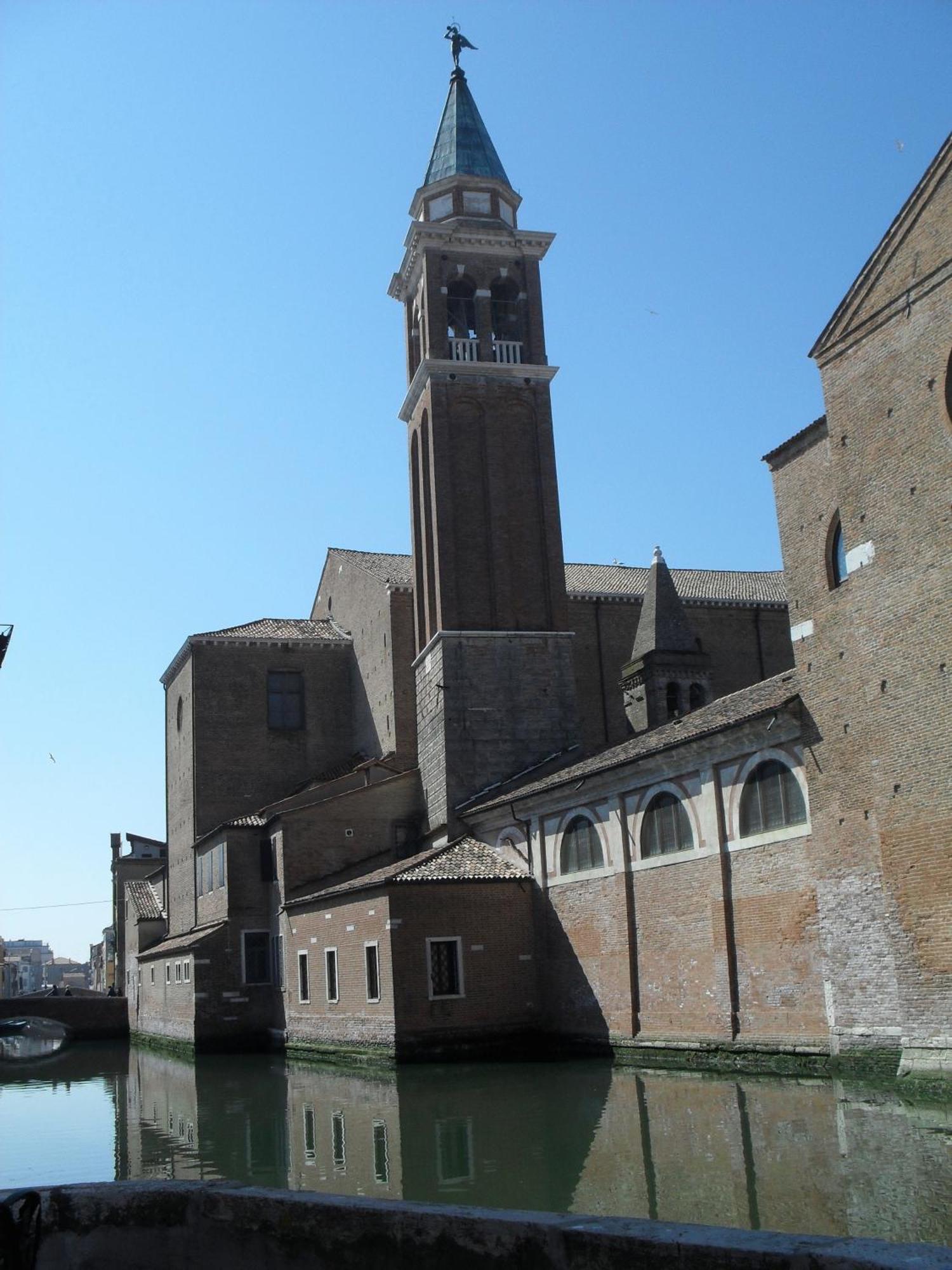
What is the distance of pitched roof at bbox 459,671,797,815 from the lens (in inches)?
681

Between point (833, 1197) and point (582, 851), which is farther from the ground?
point (582, 851)

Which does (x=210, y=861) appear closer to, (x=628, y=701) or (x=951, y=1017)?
(x=628, y=701)

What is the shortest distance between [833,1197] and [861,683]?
291 inches

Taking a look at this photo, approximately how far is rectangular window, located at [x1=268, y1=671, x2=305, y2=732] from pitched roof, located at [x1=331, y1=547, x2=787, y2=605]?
4.10 metres

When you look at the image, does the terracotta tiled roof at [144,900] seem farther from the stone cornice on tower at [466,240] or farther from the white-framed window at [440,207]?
the white-framed window at [440,207]

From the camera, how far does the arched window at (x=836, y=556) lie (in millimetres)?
15430

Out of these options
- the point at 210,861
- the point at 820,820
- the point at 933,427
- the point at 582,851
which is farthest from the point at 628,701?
the point at 933,427

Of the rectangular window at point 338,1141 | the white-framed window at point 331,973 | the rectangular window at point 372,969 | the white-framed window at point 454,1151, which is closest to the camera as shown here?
the white-framed window at point 454,1151

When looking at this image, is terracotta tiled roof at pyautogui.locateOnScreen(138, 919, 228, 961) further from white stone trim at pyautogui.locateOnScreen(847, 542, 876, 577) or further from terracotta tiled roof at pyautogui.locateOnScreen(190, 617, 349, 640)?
white stone trim at pyautogui.locateOnScreen(847, 542, 876, 577)

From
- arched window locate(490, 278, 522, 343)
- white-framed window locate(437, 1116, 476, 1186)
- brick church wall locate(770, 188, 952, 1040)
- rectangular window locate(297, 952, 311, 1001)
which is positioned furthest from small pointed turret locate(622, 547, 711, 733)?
white-framed window locate(437, 1116, 476, 1186)

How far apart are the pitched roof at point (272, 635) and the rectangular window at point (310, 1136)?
70.5ft

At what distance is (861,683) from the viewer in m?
14.5

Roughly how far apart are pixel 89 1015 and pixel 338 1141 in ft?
98.9

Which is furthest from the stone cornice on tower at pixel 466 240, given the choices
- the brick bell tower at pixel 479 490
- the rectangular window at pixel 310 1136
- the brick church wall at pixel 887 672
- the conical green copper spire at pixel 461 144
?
the rectangular window at pixel 310 1136
